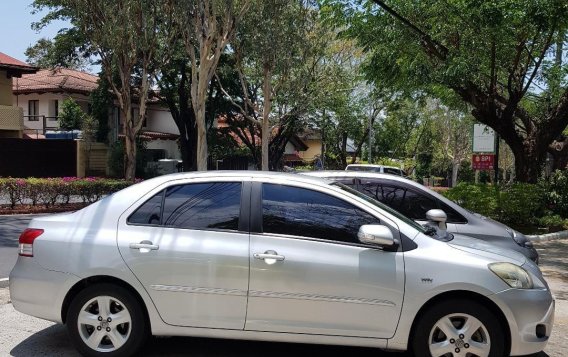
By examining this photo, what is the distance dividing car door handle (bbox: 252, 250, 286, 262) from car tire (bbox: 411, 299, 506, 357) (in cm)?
119

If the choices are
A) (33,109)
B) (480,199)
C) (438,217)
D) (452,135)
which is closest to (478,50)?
(480,199)

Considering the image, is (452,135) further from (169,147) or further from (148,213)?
(148,213)

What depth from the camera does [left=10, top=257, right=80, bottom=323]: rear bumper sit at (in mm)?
4531

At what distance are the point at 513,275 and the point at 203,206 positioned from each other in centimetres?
254

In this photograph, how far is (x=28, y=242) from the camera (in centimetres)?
Answer: 468

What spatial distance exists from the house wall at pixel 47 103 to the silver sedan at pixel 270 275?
113 ft

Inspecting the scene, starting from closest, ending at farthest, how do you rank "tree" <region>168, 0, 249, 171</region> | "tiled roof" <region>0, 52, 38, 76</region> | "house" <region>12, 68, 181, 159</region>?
"tree" <region>168, 0, 249, 171</region>
"tiled roof" <region>0, 52, 38, 76</region>
"house" <region>12, 68, 181, 159</region>

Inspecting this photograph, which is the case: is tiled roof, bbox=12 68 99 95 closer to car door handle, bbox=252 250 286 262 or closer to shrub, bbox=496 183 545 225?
shrub, bbox=496 183 545 225

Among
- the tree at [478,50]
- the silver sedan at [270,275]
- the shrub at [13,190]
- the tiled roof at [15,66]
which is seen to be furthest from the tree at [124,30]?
the silver sedan at [270,275]

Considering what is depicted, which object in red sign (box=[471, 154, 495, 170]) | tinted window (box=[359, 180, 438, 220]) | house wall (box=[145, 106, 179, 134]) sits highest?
house wall (box=[145, 106, 179, 134])

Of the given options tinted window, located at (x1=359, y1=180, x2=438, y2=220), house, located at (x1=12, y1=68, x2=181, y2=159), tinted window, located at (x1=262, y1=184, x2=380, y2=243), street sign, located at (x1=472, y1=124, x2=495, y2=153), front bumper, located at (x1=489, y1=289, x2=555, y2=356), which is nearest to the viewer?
front bumper, located at (x1=489, y1=289, x2=555, y2=356)

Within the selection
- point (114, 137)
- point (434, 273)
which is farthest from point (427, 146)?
point (434, 273)

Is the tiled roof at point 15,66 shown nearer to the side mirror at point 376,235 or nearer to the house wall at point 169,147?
the house wall at point 169,147

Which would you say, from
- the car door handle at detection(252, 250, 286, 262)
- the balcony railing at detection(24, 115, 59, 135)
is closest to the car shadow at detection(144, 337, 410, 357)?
the car door handle at detection(252, 250, 286, 262)
